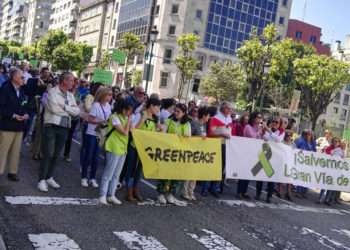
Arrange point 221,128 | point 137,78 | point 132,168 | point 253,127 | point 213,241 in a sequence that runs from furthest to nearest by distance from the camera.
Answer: point 137,78 < point 253,127 < point 221,128 < point 132,168 < point 213,241

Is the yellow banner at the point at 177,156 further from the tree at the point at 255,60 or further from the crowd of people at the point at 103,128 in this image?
the tree at the point at 255,60

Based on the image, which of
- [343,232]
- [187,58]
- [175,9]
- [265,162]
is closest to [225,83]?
[187,58]

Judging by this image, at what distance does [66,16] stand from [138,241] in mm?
117194

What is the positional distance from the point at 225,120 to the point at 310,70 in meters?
41.5

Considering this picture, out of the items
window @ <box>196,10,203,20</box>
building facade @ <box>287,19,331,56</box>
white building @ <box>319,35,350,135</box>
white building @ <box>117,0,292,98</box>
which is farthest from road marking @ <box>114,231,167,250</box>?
building facade @ <box>287,19,331,56</box>

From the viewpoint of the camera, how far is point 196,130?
1006cm

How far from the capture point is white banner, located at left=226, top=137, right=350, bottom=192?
1091 cm

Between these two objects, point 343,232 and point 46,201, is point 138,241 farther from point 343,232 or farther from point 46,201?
point 343,232

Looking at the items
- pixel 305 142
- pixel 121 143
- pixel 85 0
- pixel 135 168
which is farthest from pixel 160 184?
pixel 85 0

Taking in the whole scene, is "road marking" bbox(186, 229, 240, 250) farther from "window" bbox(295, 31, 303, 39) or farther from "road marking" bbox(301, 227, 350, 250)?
"window" bbox(295, 31, 303, 39)

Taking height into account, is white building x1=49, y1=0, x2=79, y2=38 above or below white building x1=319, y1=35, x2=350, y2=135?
above

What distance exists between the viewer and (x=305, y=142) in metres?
13.6

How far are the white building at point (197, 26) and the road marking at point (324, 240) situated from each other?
186 ft

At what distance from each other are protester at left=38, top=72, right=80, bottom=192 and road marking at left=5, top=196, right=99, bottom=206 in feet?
1.64
